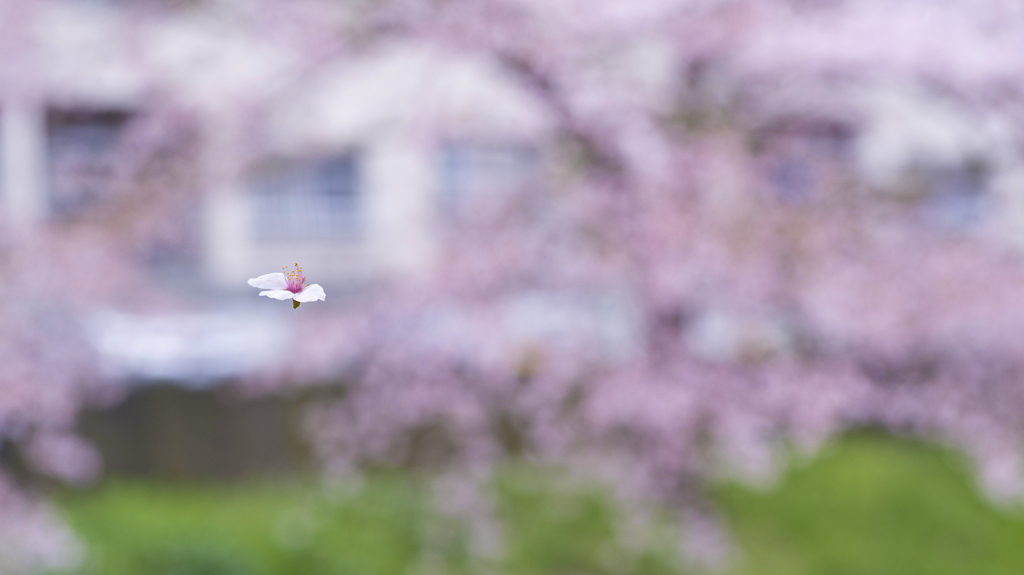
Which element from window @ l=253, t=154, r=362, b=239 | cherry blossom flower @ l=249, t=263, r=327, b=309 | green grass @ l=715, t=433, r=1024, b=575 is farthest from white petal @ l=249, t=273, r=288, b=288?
window @ l=253, t=154, r=362, b=239

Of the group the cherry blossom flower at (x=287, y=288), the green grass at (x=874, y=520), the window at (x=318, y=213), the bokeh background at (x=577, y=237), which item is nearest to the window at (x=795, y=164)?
the bokeh background at (x=577, y=237)

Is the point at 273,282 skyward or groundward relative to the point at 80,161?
groundward

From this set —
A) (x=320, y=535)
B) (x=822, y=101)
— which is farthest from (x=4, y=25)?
(x=822, y=101)

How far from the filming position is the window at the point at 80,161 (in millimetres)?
3621

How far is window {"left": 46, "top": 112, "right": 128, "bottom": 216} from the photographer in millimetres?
3621

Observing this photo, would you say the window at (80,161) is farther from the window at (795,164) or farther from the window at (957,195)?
the window at (957,195)

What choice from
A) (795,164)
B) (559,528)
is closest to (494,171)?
(795,164)

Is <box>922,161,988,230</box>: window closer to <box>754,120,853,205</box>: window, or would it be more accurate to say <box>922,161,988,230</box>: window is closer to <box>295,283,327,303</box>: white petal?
<box>754,120,853,205</box>: window

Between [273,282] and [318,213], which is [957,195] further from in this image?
[318,213]

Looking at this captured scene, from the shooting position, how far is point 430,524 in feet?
15.4

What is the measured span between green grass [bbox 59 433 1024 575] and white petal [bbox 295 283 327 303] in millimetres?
3653

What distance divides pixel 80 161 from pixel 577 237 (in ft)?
6.68

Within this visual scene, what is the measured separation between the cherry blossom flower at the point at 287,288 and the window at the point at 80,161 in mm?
3130

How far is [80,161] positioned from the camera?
366 centimetres
